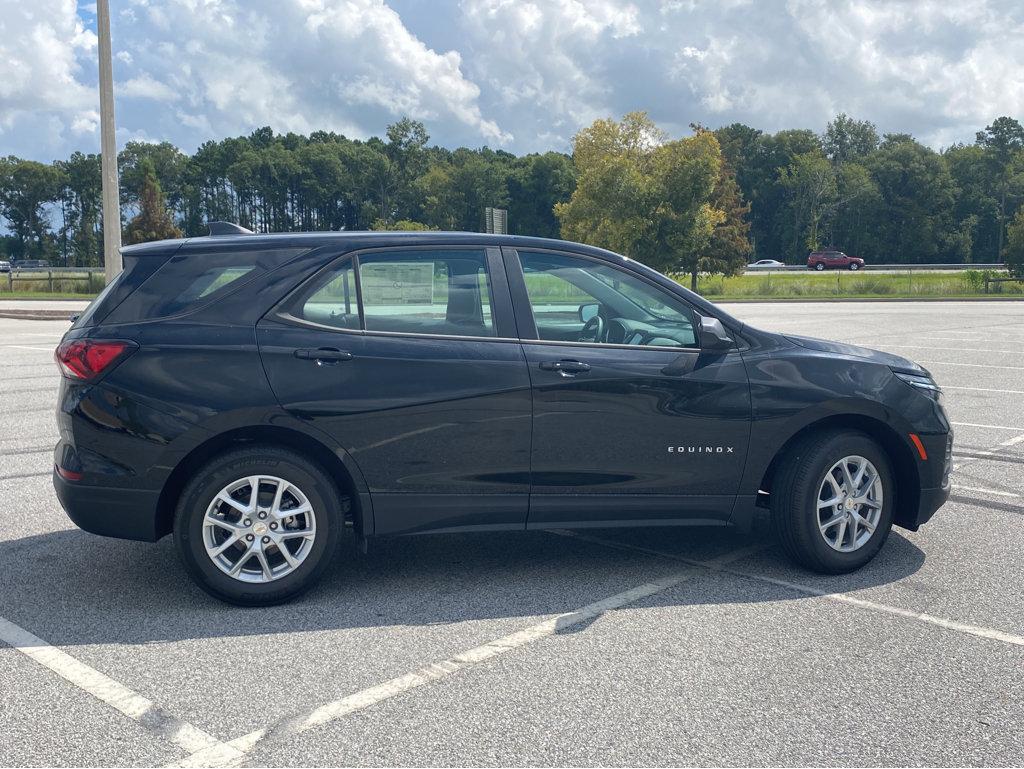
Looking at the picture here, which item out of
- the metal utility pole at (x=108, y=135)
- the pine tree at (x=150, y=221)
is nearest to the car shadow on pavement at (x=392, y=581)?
the metal utility pole at (x=108, y=135)

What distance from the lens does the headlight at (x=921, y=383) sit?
5.17m

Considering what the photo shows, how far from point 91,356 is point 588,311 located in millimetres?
2357

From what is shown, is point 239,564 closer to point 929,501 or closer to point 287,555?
point 287,555

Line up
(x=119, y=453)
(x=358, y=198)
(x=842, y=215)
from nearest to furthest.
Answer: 1. (x=119, y=453)
2. (x=842, y=215)
3. (x=358, y=198)

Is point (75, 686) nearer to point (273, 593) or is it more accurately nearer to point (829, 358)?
point (273, 593)

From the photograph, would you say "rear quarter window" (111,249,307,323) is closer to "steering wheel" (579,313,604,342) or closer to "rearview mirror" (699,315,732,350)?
"steering wheel" (579,313,604,342)

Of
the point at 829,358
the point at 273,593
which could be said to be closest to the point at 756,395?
the point at 829,358

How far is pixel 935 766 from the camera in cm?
307

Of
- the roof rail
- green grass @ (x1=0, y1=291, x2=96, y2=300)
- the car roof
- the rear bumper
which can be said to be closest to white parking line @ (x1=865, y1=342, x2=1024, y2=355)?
the car roof

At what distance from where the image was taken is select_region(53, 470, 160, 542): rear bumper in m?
4.41

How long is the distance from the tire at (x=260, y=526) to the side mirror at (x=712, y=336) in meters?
1.92

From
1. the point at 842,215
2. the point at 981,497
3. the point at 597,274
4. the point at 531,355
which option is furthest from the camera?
the point at 842,215

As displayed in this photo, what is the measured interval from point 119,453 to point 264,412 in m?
0.67

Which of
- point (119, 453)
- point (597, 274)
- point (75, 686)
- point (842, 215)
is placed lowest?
point (75, 686)
